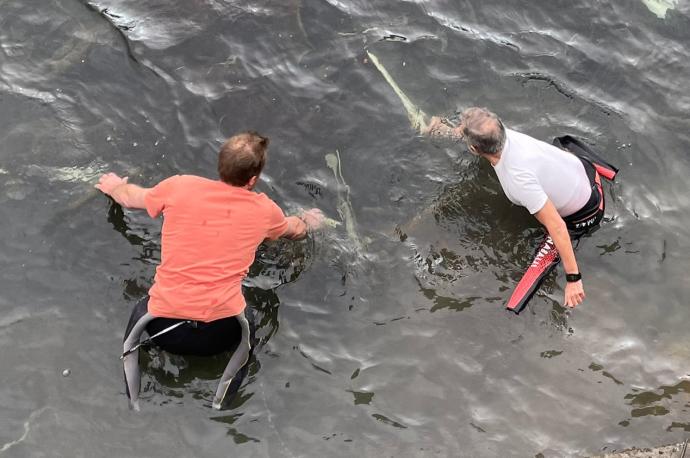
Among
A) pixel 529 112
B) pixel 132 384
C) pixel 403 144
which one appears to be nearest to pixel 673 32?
pixel 529 112

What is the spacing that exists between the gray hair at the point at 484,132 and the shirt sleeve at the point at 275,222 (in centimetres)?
166

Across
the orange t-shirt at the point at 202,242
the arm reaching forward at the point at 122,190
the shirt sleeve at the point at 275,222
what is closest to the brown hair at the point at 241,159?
the orange t-shirt at the point at 202,242

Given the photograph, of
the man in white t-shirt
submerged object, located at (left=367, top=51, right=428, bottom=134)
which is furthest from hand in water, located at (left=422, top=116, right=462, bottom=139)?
the man in white t-shirt

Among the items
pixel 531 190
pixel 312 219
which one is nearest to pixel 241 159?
pixel 312 219

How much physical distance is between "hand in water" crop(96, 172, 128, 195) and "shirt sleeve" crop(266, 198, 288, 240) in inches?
63.5

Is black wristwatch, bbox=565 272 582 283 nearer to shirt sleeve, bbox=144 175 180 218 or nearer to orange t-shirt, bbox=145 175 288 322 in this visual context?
orange t-shirt, bbox=145 175 288 322

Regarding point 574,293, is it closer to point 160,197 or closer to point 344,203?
point 344,203

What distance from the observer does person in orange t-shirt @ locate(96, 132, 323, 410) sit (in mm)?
4777

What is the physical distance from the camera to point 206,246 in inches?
189

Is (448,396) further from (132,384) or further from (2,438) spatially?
(2,438)

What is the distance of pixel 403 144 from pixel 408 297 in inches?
68.2

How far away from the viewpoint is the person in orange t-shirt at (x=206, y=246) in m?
4.78

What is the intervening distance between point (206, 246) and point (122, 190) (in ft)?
4.42

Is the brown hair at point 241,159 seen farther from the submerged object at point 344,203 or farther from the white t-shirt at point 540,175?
the white t-shirt at point 540,175
